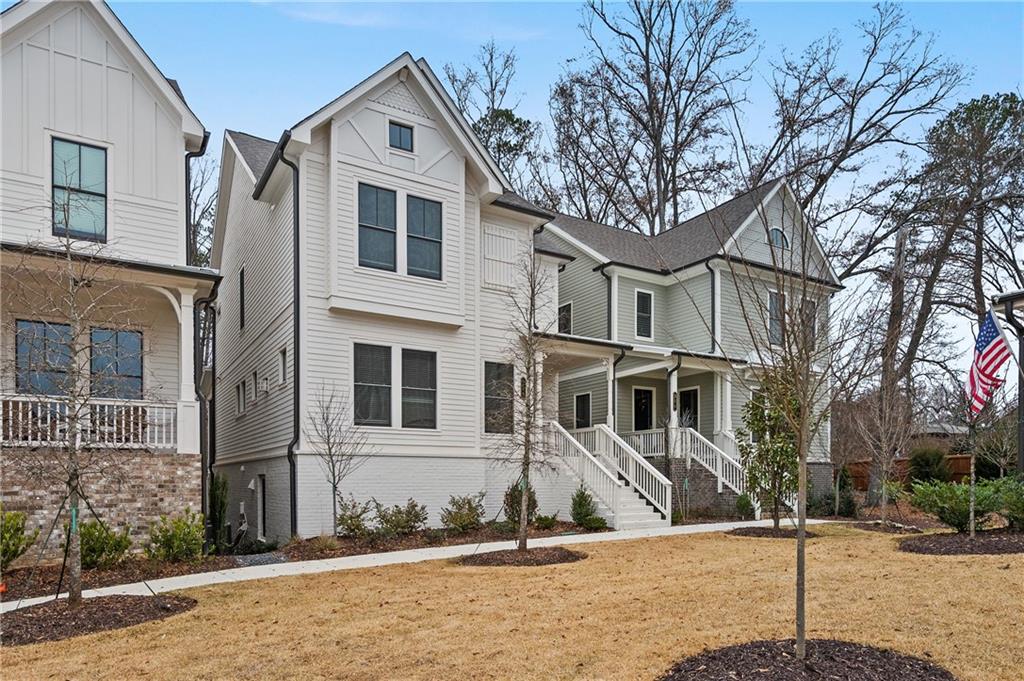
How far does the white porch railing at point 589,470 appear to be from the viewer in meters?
15.3

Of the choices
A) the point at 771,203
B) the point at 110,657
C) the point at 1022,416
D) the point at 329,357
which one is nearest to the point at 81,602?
the point at 110,657

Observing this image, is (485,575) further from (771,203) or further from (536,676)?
(771,203)

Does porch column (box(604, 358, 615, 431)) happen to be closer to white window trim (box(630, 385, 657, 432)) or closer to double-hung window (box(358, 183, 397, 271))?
white window trim (box(630, 385, 657, 432))

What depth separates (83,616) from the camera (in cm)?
765

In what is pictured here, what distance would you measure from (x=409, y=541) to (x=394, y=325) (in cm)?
422

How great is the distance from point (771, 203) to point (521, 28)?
47.7 ft

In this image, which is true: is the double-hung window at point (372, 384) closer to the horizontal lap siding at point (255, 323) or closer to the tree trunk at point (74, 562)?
the horizontal lap siding at point (255, 323)

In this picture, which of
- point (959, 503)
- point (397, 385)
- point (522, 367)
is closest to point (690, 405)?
point (522, 367)

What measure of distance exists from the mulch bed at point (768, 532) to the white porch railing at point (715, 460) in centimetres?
335

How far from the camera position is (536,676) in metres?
5.67

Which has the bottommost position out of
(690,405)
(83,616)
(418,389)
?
(83,616)

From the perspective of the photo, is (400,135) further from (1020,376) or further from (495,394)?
(1020,376)

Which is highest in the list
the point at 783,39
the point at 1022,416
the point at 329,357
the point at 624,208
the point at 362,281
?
the point at 783,39

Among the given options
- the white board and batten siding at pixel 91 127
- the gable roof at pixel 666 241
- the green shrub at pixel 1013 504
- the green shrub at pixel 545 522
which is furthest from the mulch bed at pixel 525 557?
the gable roof at pixel 666 241
